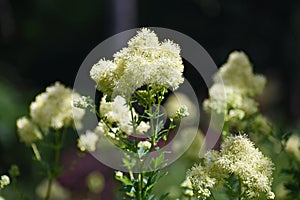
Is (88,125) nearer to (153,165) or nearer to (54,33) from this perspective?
(153,165)

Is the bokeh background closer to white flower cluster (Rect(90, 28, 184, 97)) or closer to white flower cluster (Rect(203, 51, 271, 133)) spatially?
white flower cluster (Rect(203, 51, 271, 133))

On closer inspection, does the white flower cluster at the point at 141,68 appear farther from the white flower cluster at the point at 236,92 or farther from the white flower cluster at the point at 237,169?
the white flower cluster at the point at 236,92

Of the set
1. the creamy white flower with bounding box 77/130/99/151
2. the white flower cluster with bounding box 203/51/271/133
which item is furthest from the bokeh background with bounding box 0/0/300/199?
the creamy white flower with bounding box 77/130/99/151

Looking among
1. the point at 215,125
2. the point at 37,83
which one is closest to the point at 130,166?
the point at 215,125

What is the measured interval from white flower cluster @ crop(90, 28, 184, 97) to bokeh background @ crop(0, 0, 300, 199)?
22.0 ft

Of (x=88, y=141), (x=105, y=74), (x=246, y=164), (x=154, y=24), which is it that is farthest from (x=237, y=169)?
(x=154, y=24)

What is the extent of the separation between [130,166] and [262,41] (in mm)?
7326

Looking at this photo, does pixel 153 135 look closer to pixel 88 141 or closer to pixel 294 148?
pixel 88 141

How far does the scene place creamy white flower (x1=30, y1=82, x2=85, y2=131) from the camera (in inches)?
61.6

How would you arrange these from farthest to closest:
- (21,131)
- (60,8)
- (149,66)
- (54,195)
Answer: (60,8) < (54,195) < (21,131) < (149,66)

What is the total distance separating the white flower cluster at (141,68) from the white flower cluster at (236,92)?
44 cm

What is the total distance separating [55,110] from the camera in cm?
157

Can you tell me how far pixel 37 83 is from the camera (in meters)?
8.91

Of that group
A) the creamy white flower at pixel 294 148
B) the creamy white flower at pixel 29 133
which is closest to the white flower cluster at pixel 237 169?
the creamy white flower at pixel 294 148
